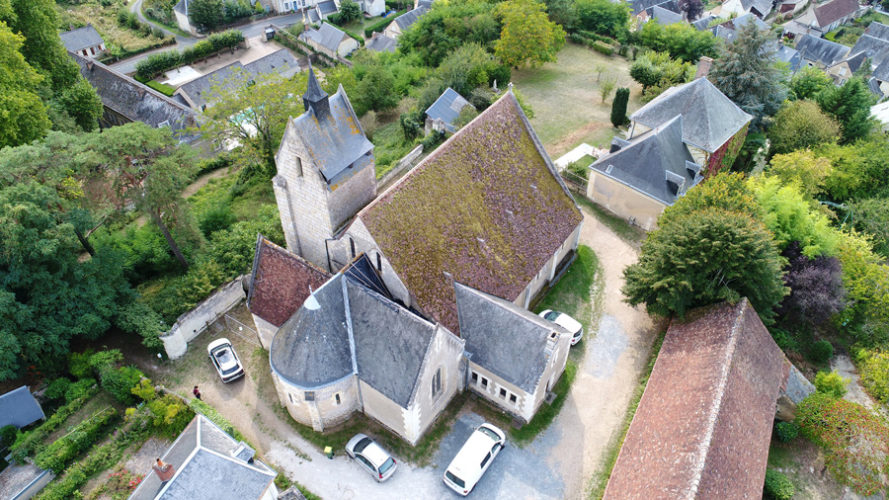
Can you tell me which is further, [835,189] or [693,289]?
[835,189]

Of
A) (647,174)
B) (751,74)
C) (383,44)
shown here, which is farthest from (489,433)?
(383,44)

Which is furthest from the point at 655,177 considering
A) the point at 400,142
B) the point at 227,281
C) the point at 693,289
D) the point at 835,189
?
the point at 227,281

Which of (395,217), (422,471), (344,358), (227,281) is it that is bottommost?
(422,471)

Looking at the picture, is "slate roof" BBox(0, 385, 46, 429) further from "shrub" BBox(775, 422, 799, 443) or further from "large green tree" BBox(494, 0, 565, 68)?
"large green tree" BBox(494, 0, 565, 68)

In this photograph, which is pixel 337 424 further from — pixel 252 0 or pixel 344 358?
pixel 252 0

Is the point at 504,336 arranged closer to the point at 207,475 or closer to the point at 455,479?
the point at 455,479

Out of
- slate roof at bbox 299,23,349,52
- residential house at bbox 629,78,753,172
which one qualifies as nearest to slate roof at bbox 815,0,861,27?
residential house at bbox 629,78,753,172

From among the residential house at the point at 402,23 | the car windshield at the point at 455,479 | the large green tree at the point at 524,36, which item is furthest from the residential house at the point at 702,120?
the residential house at the point at 402,23
